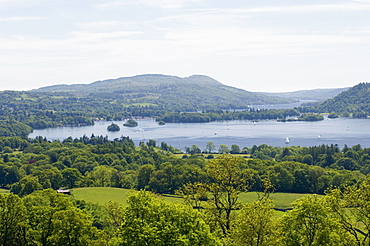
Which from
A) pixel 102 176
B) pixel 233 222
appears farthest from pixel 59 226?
pixel 102 176

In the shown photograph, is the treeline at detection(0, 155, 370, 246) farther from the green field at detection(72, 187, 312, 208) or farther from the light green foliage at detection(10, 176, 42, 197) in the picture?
the light green foliage at detection(10, 176, 42, 197)

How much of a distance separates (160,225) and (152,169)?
59.2 meters

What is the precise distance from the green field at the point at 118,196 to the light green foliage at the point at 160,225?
1314 inches

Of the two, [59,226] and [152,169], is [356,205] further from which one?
[152,169]

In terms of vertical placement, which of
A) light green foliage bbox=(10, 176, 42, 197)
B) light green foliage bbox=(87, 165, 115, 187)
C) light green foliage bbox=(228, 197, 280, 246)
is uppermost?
light green foliage bbox=(228, 197, 280, 246)

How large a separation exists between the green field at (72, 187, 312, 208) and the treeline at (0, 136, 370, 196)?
3791 millimetres

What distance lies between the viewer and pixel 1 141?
488 ft

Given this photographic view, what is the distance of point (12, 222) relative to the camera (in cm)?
3397

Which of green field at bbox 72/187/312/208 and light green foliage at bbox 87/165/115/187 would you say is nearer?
green field at bbox 72/187/312/208

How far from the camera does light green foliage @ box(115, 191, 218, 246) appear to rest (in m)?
24.1

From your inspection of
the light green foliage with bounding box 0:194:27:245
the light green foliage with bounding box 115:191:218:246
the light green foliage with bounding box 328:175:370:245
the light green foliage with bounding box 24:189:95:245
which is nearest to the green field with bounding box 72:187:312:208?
the light green foliage with bounding box 24:189:95:245

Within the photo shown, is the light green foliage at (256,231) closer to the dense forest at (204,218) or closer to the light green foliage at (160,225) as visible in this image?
the dense forest at (204,218)

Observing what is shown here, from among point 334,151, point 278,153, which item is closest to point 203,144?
point 278,153

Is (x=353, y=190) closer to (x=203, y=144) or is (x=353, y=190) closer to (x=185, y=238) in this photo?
(x=185, y=238)
